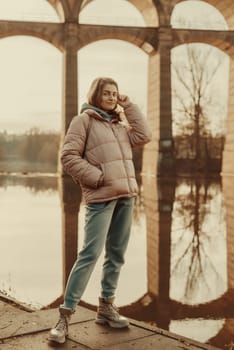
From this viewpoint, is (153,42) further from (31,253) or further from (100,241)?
(100,241)

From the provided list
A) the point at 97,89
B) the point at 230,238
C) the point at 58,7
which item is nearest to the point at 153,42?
the point at 58,7

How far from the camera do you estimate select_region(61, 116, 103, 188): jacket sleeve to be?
12.8ft

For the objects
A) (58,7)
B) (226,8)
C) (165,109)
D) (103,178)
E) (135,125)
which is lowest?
(103,178)

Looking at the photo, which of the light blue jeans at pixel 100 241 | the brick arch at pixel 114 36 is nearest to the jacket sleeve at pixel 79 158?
the light blue jeans at pixel 100 241

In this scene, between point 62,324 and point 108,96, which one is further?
point 108,96

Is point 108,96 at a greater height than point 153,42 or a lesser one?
lesser

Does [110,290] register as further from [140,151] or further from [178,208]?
[140,151]

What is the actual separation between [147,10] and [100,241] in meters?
29.9

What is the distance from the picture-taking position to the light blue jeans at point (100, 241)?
3977 millimetres

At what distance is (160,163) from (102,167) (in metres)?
26.9

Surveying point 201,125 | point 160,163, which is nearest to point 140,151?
point 201,125

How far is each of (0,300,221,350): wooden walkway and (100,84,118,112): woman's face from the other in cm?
154

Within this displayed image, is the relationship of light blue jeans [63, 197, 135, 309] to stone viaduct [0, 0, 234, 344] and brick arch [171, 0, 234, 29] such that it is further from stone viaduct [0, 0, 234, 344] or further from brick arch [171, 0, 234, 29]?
brick arch [171, 0, 234, 29]

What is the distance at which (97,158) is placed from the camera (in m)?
4.00
